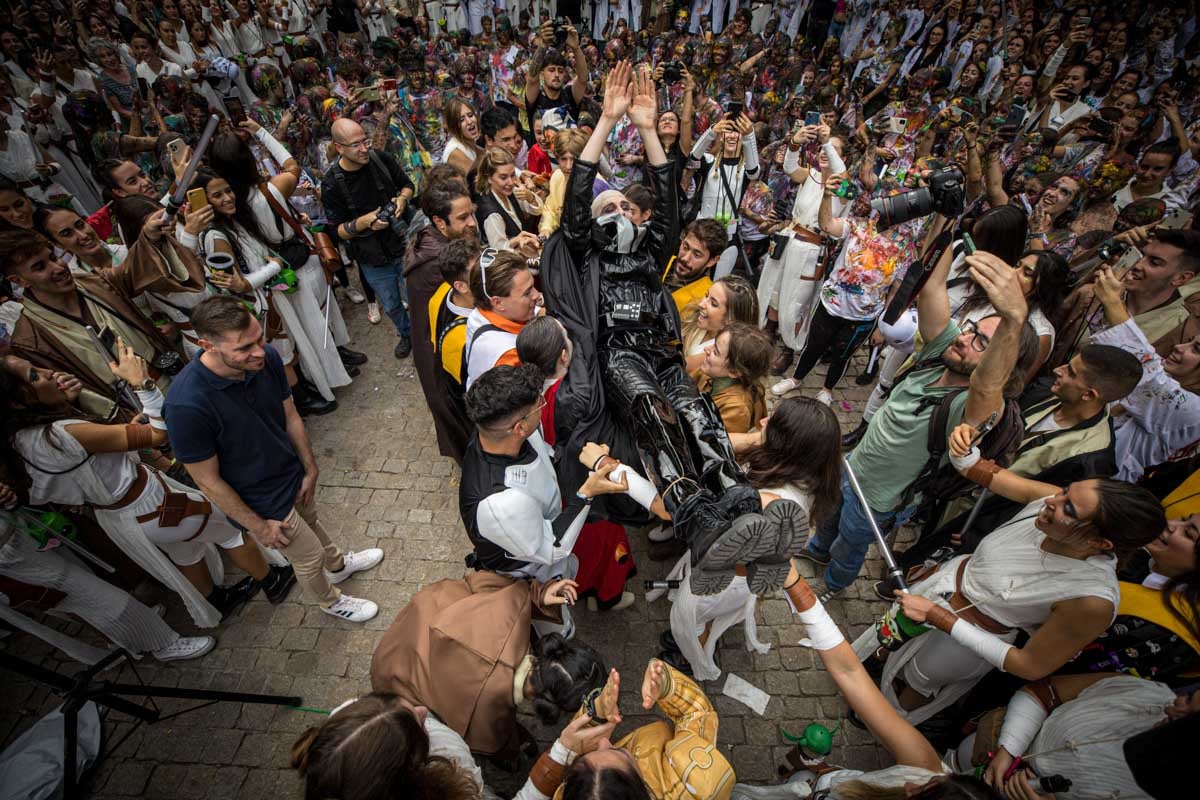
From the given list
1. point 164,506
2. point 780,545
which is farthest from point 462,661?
point 164,506

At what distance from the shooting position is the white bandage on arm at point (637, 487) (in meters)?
2.30

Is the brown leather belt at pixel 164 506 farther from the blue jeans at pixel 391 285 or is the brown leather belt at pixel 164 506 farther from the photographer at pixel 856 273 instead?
the photographer at pixel 856 273

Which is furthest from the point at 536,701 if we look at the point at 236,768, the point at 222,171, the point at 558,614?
the point at 222,171

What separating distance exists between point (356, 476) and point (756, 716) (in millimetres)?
3583

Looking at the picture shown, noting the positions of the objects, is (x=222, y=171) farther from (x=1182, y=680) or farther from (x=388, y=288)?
(x=1182, y=680)

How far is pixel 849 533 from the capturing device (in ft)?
11.1

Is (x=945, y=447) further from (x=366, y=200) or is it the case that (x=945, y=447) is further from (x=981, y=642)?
(x=366, y=200)

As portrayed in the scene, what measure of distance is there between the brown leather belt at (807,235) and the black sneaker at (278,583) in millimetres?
5189

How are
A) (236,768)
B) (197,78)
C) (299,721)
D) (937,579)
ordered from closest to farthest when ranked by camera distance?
(937,579), (236,768), (299,721), (197,78)

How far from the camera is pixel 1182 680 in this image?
6.77ft

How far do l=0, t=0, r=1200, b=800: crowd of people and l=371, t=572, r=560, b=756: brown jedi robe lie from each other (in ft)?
0.05

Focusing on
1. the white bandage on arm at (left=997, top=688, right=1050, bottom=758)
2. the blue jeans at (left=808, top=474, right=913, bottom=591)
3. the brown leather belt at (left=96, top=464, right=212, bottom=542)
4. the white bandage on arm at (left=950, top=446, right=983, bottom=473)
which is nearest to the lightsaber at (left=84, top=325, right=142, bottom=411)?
the brown leather belt at (left=96, top=464, right=212, bottom=542)

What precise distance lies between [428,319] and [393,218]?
54.3 inches

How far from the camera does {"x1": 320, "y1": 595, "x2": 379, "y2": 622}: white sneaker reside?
3.42 metres
